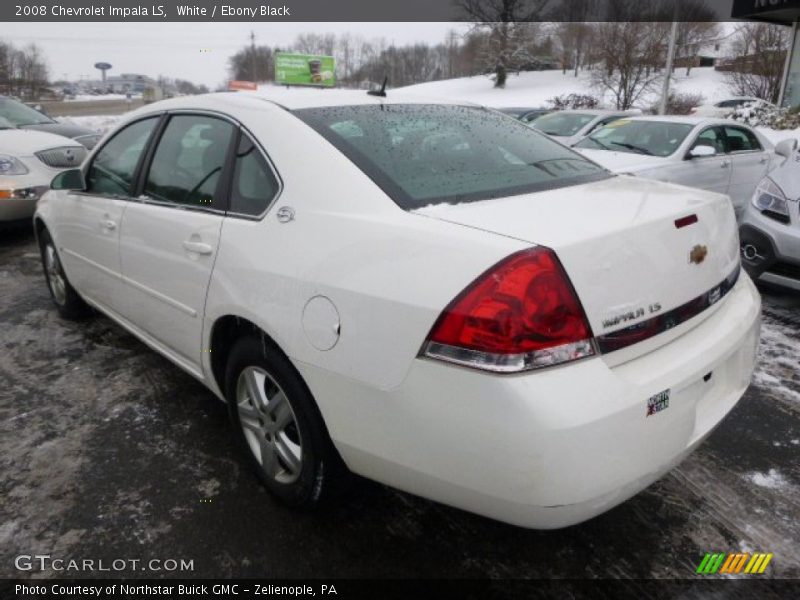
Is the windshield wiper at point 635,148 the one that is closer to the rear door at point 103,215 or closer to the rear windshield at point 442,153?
the rear windshield at point 442,153

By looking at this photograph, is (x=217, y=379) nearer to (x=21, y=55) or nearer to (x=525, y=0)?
(x=21, y=55)

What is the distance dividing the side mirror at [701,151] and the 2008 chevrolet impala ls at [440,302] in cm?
474

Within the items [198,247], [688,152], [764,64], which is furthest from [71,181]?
[764,64]

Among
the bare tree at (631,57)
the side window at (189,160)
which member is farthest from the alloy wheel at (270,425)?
the bare tree at (631,57)

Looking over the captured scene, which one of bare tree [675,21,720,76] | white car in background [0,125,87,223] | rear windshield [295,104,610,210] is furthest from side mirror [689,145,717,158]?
bare tree [675,21,720,76]

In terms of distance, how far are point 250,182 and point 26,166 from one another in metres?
5.33

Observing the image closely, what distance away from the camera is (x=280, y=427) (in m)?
2.25

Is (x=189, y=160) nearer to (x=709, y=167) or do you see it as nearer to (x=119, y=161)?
(x=119, y=161)

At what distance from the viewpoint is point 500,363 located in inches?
61.0

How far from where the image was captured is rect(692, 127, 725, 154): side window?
707 cm

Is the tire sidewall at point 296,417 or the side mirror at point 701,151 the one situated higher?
the side mirror at point 701,151

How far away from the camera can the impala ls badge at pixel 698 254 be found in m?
1.94

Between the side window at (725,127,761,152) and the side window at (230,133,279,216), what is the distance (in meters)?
7.08

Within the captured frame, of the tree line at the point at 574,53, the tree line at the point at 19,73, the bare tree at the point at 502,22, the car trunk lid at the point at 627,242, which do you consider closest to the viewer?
the car trunk lid at the point at 627,242
